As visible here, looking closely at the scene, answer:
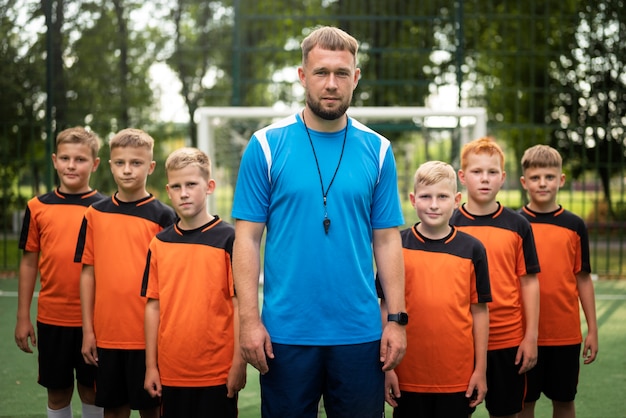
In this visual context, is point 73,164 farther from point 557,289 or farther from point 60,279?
point 557,289

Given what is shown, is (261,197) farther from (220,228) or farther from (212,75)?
(212,75)

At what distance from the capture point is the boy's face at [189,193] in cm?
313

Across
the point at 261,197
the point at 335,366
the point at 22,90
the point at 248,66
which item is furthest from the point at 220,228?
the point at 248,66

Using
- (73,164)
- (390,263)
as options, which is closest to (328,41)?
(390,263)

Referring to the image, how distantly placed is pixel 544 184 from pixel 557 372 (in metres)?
0.90

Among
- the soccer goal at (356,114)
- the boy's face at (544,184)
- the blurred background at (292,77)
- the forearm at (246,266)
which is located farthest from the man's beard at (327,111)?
the blurred background at (292,77)

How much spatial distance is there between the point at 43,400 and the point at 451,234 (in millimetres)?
2895

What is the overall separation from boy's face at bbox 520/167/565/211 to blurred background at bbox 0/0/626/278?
16.4 ft

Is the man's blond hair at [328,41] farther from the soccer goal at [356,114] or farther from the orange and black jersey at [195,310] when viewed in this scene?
the soccer goal at [356,114]

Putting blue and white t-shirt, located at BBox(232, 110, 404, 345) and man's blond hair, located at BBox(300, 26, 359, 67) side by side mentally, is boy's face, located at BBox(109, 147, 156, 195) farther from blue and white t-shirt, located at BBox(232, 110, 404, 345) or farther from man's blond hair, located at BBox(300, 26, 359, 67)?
man's blond hair, located at BBox(300, 26, 359, 67)

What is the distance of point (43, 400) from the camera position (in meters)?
4.74

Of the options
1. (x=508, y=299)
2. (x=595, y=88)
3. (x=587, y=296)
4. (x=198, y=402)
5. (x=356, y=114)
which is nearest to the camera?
(x=198, y=402)

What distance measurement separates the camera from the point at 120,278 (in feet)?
11.1

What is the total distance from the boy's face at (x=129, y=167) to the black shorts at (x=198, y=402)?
94 centimetres
